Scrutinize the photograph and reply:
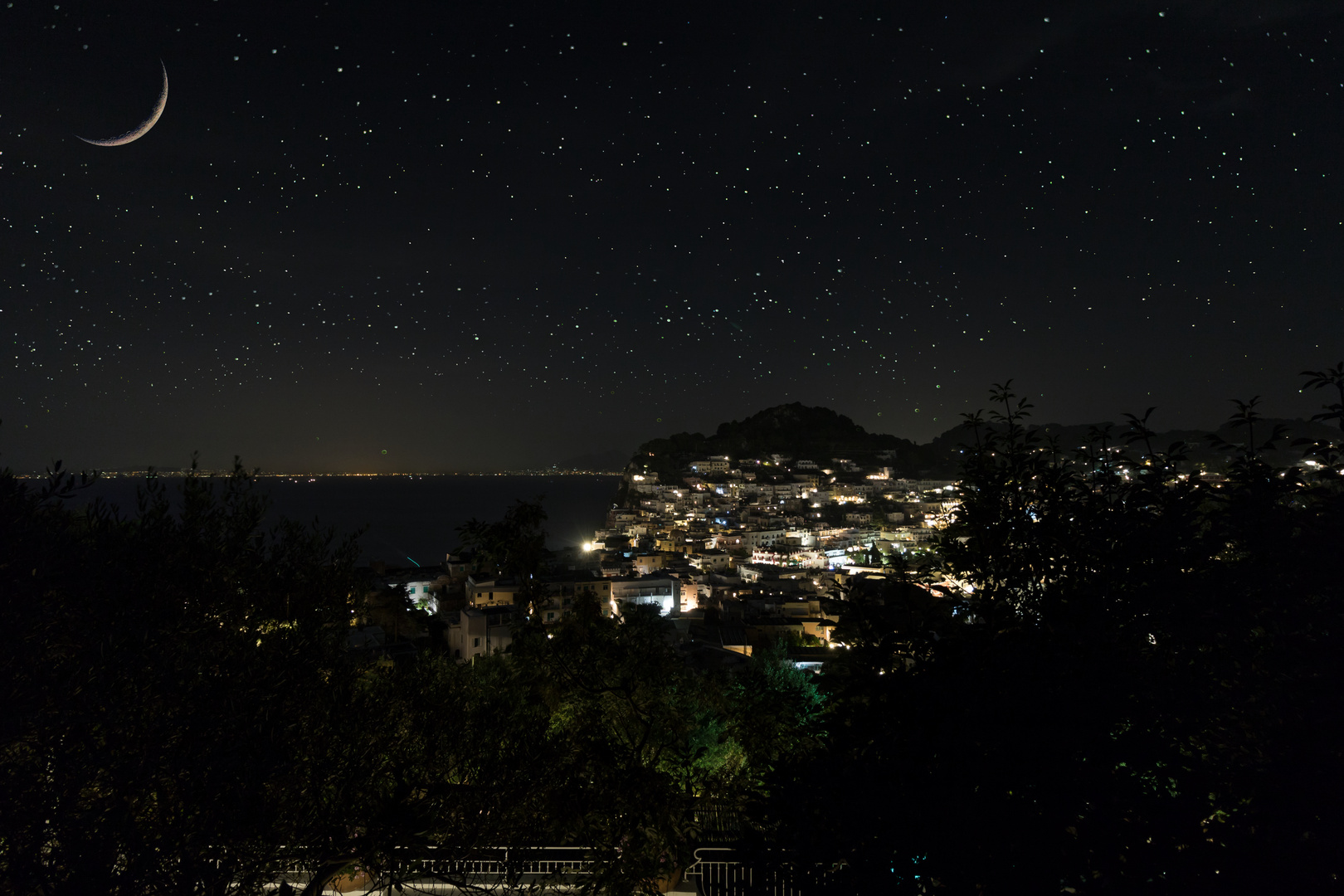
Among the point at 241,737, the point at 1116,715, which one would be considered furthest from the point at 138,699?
the point at 1116,715

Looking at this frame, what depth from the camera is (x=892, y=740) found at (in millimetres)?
2955

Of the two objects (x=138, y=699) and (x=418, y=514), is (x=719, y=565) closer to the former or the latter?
(x=138, y=699)

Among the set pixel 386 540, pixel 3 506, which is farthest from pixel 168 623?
pixel 386 540

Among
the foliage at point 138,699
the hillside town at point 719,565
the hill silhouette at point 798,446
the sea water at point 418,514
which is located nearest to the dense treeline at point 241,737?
the foliage at point 138,699

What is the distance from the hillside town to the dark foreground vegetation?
625 mm

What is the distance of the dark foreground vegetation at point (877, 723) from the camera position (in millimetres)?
2701

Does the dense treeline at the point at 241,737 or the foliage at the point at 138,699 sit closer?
the foliage at the point at 138,699

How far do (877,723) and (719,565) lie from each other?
55370mm

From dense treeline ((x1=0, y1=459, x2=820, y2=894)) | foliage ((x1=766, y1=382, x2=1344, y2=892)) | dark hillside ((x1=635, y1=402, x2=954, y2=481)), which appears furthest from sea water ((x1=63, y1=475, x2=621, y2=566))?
foliage ((x1=766, y1=382, x2=1344, y2=892))

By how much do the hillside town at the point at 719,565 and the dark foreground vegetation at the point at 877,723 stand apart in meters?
0.63

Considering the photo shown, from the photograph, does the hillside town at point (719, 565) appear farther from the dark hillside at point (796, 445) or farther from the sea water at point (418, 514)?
the sea water at point (418, 514)

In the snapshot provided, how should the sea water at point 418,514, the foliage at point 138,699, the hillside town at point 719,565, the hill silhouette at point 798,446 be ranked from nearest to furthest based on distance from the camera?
1. the foliage at point 138,699
2. the hillside town at point 719,565
3. the sea water at point 418,514
4. the hill silhouette at point 798,446

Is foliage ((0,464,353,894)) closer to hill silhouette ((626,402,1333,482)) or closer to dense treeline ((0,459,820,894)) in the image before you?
dense treeline ((0,459,820,894))

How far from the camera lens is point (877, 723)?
121 inches
